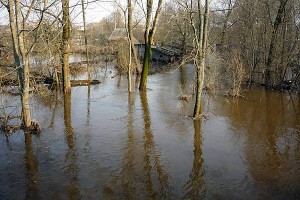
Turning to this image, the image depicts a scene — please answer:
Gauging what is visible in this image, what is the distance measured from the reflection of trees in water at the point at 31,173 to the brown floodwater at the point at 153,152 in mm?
25

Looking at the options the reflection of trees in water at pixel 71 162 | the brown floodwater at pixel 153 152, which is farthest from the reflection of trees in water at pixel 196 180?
the reflection of trees in water at pixel 71 162

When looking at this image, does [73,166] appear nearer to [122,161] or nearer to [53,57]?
[122,161]

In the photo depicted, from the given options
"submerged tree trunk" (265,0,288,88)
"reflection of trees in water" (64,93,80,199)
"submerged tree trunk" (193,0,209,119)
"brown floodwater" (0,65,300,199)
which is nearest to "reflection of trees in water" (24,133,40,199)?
"brown floodwater" (0,65,300,199)

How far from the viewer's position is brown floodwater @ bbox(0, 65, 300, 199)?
24.8 feet

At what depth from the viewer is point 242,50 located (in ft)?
76.8

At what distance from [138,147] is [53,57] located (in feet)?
39.7

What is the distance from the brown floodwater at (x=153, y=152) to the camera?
757cm

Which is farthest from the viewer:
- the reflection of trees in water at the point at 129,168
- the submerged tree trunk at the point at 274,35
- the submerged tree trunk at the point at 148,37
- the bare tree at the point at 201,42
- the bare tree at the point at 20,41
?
the submerged tree trunk at the point at 274,35

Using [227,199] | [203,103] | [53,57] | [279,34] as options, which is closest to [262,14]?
[279,34]

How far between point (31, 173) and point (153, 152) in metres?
3.60

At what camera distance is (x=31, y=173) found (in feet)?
27.3

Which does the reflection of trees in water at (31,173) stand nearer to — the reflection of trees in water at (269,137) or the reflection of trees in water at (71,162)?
the reflection of trees in water at (71,162)

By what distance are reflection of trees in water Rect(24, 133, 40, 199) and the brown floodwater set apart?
0.03m

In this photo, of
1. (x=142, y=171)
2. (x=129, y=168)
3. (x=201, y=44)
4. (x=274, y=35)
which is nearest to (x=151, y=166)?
(x=142, y=171)
